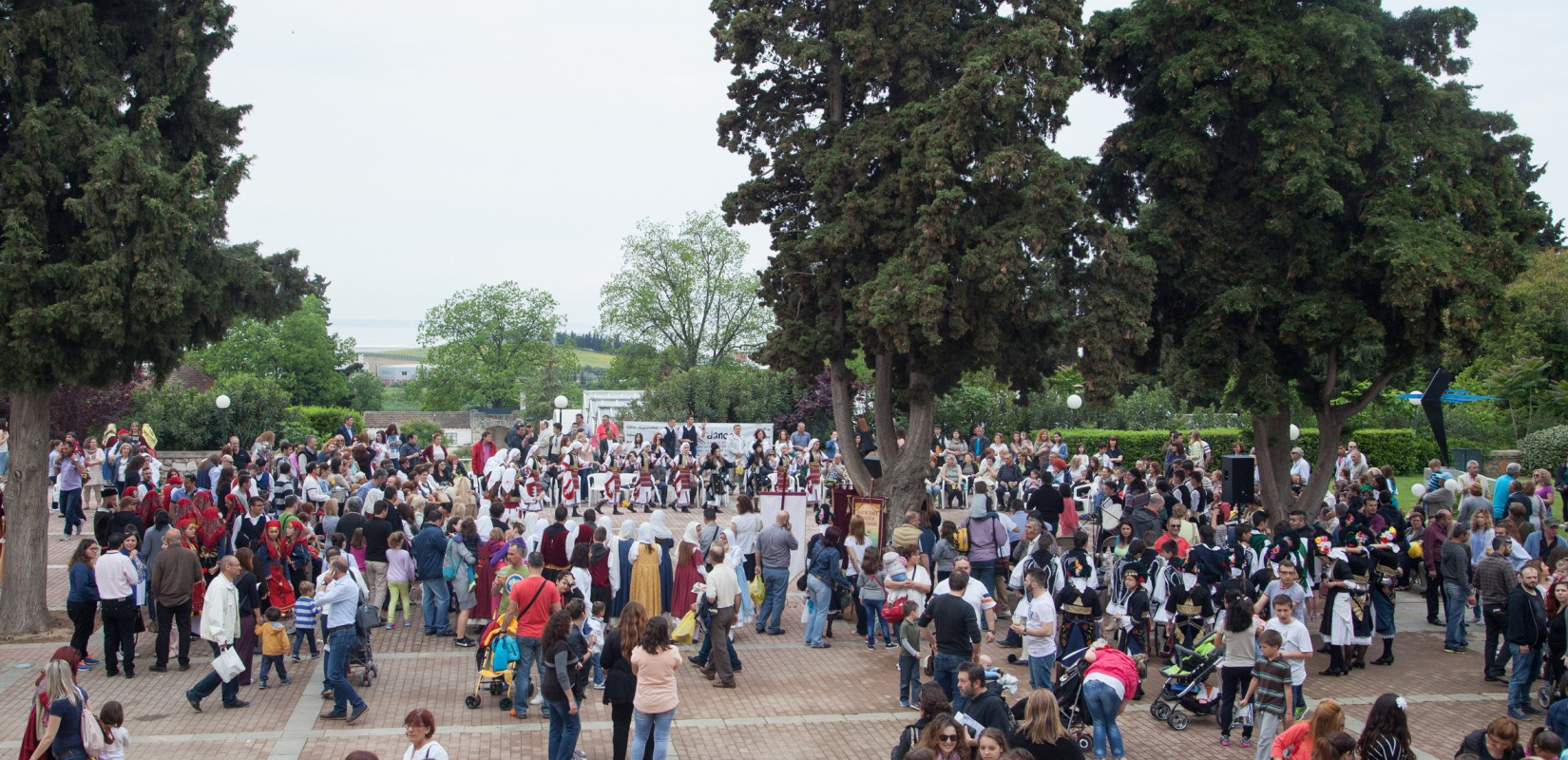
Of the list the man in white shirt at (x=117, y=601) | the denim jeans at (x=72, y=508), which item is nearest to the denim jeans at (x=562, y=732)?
the man in white shirt at (x=117, y=601)

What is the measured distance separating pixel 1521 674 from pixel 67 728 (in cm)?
1281

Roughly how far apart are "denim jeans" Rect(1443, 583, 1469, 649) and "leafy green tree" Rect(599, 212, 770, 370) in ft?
145

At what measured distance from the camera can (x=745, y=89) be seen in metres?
18.2

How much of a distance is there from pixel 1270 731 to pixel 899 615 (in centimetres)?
392

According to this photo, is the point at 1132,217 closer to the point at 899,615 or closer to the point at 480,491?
the point at 899,615

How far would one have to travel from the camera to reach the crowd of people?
29.4 feet

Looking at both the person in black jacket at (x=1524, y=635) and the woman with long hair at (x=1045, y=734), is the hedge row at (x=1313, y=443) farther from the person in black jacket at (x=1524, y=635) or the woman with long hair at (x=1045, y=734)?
the woman with long hair at (x=1045, y=734)

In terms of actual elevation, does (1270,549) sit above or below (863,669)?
above

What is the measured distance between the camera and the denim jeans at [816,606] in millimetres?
13492

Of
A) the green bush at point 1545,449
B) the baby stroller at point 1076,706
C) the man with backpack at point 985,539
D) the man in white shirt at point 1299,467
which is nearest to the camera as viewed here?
the baby stroller at point 1076,706

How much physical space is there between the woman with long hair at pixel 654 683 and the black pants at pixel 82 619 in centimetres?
670

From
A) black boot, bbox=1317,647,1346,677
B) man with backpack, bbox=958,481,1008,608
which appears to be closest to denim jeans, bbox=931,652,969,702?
man with backpack, bbox=958,481,1008,608

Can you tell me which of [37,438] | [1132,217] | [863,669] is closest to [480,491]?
[37,438]

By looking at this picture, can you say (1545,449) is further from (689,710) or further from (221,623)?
(221,623)
